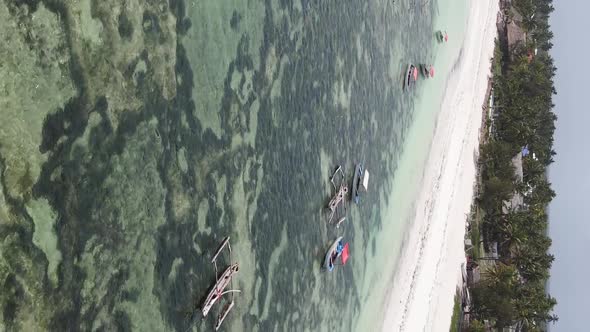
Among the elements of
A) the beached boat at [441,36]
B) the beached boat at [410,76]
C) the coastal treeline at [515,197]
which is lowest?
the coastal treeline at [515,197]

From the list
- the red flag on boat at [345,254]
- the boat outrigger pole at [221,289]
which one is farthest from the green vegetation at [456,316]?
the boat outrigger pole at [221,289]

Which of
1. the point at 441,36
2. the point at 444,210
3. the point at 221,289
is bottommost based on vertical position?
the point at 444,210

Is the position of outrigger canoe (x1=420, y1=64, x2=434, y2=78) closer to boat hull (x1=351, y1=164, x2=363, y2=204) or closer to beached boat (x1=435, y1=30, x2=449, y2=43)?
beached boat (x1=435, y1=30, x2=449, y2=43)

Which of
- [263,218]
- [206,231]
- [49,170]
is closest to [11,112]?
[49,170]

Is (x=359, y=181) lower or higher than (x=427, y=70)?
lower

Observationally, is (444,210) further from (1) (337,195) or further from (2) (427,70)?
(1) (337,195)

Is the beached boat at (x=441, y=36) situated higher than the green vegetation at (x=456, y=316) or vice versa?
the beached boat at (x=441, y=36)

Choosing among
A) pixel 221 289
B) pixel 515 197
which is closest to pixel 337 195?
pixel 221 289

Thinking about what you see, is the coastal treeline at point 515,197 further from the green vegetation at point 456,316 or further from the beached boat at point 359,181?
the beached boat at point 359,181
